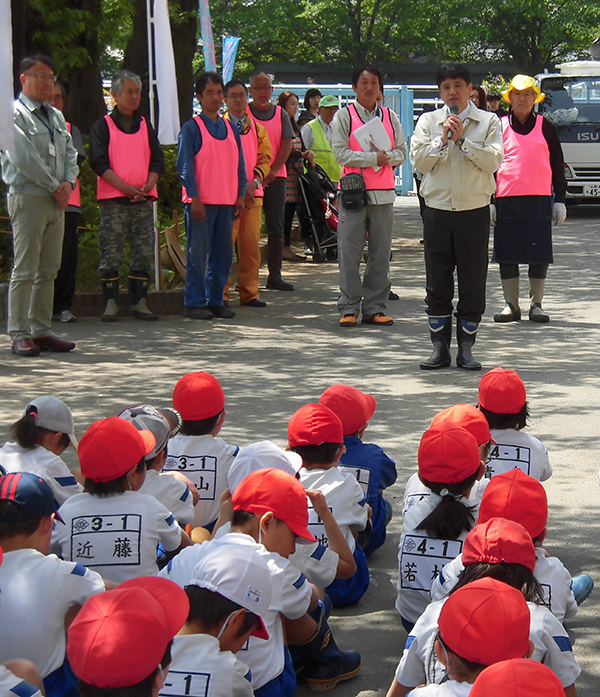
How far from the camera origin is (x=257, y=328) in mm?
9406

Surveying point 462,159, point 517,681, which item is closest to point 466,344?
point 462,159

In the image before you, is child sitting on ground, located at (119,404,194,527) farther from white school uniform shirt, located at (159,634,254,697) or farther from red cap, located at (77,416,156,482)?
white school uniform shirt, located at (159,634,254,697)

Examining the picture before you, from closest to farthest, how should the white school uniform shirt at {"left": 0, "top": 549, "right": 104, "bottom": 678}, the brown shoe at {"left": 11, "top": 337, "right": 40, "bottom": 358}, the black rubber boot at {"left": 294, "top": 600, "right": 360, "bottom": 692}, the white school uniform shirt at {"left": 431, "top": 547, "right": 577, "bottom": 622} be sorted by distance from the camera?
the white school uniform shirt at {"left": 0, "top": 549, "right": 104, "bottom": 678}
the white school uniform shirt at {"left": 431, "top": 547, "right": 577, "bottom": 622}
the black rubber boot at {"left": 294, "top": 600, "right": 360, "bottom": 692}
the brown shoe at {"left": 11, "top": 337, "right": 40, "bottom": 358}

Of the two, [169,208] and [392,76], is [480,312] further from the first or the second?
[392,76]

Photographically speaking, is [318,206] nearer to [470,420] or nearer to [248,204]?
[248,204]

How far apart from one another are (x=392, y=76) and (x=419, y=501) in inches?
1609

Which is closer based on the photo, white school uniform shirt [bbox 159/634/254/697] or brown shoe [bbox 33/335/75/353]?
white school uniform shirt [bbox 159/634/254/697]

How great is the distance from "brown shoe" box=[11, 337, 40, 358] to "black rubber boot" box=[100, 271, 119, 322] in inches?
61.9

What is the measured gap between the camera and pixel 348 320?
30.8 feet

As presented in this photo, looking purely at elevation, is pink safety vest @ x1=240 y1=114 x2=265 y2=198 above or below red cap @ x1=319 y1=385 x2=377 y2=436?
above

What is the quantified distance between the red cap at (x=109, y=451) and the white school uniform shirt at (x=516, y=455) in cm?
165

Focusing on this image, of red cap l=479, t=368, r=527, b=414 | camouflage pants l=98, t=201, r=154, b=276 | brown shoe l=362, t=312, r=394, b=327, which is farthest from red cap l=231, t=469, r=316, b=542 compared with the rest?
camouflage pants l=98, t=201, r=154, b=276

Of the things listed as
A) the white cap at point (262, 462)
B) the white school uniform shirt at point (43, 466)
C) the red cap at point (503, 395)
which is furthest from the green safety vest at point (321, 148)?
the white cap at point (262, 462)

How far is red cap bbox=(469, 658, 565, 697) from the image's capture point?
6.55 feet
